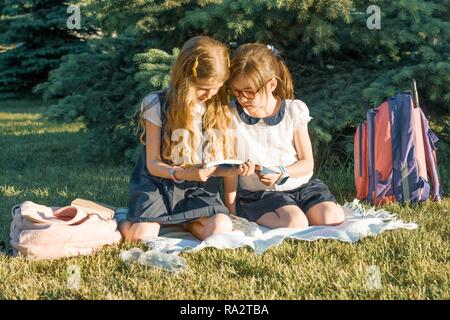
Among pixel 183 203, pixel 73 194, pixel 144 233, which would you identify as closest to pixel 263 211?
pixel 183 203

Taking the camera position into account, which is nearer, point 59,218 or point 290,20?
point 59,218

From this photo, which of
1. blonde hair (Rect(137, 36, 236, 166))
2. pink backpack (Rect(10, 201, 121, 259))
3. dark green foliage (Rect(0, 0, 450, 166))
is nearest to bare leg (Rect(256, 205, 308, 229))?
blonde hair (Rect(137, 36, 236, 166))

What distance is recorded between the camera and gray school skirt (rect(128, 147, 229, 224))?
3.72 meters

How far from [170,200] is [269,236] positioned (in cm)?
60

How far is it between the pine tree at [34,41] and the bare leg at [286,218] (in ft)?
31.4

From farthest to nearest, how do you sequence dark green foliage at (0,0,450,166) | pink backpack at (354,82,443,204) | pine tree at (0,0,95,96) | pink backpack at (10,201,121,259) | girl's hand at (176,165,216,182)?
pine tree at (0,0,95,96), dark green foliage at (0,0,450,166), pink backpack at (354,82,443,204), girl's hand at (176,165,216,182), pink backpack at (10,201,121,259)

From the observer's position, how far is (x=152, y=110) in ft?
12.3

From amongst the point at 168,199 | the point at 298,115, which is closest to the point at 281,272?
the point at 168,199

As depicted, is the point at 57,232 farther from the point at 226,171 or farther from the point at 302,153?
the point at 302,153

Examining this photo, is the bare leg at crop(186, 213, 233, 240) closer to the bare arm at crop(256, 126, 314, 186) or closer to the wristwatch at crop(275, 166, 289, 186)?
the wristwatch at crop(275, 166, 289, 186)

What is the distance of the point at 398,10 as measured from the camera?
5.20m

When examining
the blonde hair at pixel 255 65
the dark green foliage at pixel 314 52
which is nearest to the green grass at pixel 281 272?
the blonde hair at pixel 255 65

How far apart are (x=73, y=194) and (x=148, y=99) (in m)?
1.41

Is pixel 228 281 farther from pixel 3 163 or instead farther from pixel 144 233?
pixel 3 163
